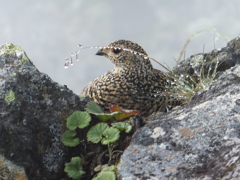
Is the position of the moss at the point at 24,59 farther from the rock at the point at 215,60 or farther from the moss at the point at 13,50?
the rock at the point at 215,60

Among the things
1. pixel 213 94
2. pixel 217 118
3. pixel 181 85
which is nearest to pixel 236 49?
pixel 181 85

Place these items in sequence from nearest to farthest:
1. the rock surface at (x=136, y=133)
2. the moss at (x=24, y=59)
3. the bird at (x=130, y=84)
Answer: the rock surface at (x=136, y=133)
the moss at (x=24, y=59)
the bird at (x=130, y=84)

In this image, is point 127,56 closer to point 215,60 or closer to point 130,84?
point 130,84

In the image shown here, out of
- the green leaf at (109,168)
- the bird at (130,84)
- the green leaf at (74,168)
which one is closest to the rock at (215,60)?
the bird at (130,84)

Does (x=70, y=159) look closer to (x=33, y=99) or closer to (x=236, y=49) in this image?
(x=33, y=99)

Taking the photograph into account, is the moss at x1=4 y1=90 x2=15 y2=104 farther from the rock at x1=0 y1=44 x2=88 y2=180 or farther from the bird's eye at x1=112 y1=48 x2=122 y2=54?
the bird's eye at x1=112 y1=48 x2=122 y2=54
